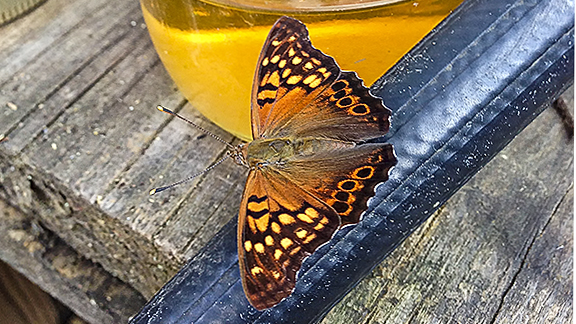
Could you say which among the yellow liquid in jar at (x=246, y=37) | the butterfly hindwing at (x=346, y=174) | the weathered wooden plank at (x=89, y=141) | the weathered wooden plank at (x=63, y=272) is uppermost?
the yellow liquid in jar at (x=246, y=37)

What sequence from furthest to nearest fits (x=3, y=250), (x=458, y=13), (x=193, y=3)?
(x=3, y=250) → (x=193, y=3) → (x=458, y=13)

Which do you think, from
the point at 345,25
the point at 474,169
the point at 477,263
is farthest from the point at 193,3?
the point at 477,263

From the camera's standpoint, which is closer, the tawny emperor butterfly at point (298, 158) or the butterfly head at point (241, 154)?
the tawny emperor butterfly at point (298, 158)

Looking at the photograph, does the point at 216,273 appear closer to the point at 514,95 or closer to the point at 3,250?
the point at 514,95

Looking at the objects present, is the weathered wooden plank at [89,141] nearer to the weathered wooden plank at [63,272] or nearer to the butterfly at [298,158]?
the weathered wooden plank at [63,272]

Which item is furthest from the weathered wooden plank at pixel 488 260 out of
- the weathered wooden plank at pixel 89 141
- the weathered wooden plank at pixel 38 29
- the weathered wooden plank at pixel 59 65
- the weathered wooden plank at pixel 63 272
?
the weathered wooden plank at pixel 38 29

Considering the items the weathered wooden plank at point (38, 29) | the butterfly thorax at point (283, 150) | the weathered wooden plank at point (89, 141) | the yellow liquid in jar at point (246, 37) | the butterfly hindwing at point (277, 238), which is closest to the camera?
the butterfly hindwing at point (277, 238)
